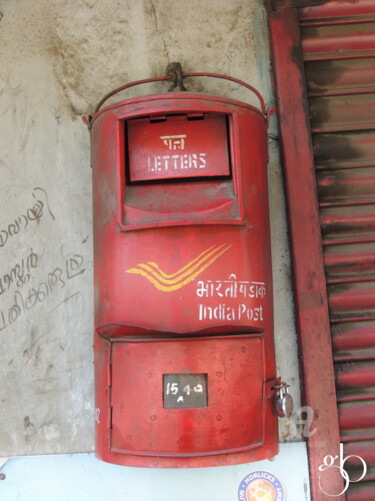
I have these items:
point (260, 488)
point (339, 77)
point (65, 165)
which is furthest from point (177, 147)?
point (260, 488)

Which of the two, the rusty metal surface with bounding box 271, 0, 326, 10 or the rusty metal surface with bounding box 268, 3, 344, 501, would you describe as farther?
the rusty metal surface with bounding box 271, 0, 326, 10

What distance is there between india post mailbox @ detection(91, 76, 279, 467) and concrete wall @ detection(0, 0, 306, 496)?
414 millimetres

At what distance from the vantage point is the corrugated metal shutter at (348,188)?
2322 mm

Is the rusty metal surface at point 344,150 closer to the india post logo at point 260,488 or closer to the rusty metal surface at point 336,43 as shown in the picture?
the rusty metal surface at point 336,43

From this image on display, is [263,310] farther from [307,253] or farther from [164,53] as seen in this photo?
[164,53]

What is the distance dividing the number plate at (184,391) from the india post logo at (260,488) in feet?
2.38

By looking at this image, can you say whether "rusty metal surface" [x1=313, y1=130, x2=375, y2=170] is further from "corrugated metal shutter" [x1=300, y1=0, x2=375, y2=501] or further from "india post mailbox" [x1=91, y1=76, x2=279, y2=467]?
"india post mailbox" [x1=91, y1=76, x2=279, y2=467]

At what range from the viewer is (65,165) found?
8.25 ft

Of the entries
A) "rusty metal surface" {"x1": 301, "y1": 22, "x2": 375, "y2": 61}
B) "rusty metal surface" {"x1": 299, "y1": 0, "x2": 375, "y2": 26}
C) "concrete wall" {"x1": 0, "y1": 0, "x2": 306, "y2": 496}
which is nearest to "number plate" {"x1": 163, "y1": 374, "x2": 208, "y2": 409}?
"concrete wall" {"x1": 0, "y1": 0, "x2": 306, "y2": 496}

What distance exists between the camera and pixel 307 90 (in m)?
2.56

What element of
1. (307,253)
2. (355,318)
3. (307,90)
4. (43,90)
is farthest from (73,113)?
(355,318)

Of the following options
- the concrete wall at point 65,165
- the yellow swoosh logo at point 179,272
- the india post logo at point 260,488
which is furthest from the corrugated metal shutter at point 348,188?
the yellow swoosh logo at point 179,272

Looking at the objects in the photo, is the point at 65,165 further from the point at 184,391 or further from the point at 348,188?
the point at 348,188

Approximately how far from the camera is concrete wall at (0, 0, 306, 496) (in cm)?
234
